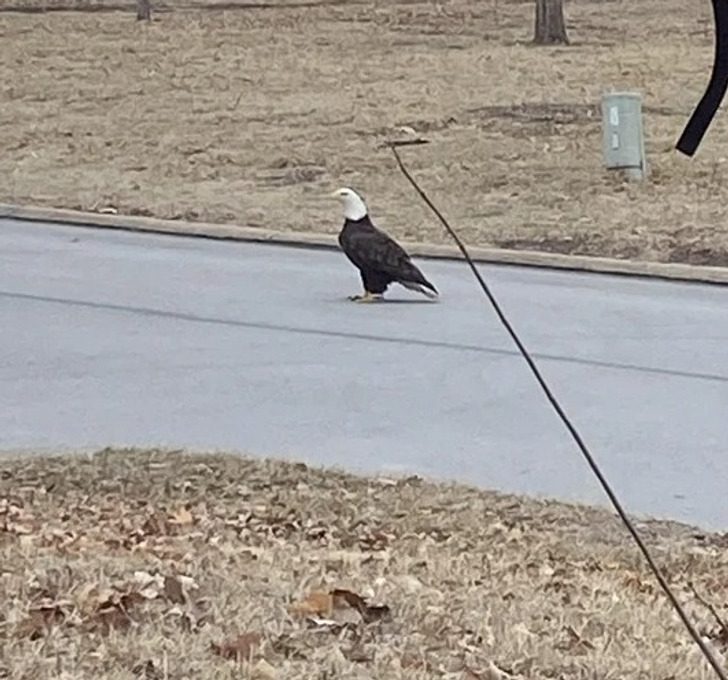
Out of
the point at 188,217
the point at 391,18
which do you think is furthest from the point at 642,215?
the point at 391,18

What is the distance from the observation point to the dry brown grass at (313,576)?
4.57 m

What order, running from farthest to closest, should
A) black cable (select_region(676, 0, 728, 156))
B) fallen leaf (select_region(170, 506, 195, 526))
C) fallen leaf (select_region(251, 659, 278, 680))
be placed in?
Result: fallen leaf (select_region(170, 506, 195, 526)) < fallen leaf (select_region(251, 659, 278, 680)) < black cable (select_region(676, 0, 728, 156))

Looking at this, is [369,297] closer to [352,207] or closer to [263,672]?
[352,207]

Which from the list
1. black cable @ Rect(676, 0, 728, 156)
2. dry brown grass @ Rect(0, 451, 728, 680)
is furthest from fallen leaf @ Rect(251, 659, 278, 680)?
black cable @ Rect(676, 0, 728, 156)

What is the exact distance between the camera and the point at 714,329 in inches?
450

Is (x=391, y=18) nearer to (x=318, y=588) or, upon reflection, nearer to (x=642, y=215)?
(x=642, y=215)

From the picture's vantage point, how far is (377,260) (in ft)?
39.1

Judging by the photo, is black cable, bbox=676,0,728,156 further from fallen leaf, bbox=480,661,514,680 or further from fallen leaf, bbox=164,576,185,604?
fallen leaf, bbox=164,576,185,604

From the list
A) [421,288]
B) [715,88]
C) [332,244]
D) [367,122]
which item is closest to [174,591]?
→ [715,88]

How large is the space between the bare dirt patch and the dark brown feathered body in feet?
8.16

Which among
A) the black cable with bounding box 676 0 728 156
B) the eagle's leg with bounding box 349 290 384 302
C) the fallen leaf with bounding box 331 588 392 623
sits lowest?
the eagle's leg with bounding box 349 290 384 302

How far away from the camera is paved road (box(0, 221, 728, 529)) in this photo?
324 inches

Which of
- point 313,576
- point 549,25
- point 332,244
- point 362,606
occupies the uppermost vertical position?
point 362,606

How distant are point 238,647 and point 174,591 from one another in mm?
626
